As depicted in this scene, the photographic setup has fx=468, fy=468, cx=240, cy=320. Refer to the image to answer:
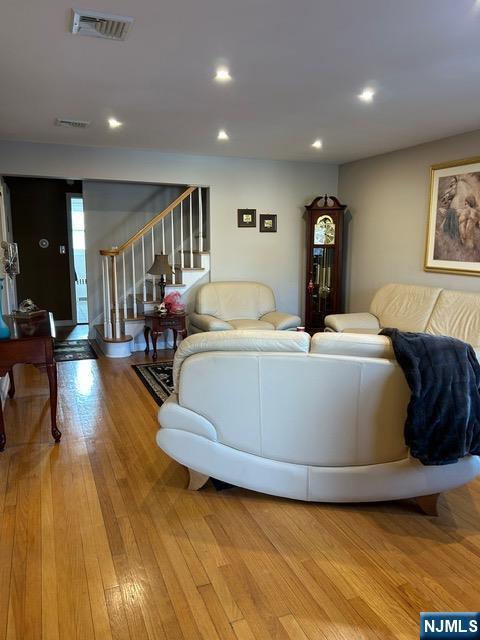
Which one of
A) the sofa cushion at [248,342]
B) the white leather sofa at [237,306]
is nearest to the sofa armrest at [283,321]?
the white leather sofa at [237,306]

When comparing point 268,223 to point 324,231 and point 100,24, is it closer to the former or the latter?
point 324,231

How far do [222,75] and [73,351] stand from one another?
406cm

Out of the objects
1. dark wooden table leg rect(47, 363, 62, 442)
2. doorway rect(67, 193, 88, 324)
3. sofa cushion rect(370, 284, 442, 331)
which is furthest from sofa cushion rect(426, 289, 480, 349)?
doorway rect(67, 193, 88, 324)

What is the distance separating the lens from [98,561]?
80.5 inches

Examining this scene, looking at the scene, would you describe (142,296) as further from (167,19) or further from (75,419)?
(167,19)

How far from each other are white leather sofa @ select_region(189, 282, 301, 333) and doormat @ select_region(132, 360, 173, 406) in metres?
0.73

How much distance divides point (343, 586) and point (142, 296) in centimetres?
510

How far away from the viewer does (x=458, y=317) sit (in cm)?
453

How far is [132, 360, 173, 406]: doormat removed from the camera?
4.27 m

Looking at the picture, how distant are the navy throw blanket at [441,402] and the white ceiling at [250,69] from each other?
1.62 metres

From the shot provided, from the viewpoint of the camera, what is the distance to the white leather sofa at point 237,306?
18.6 ft

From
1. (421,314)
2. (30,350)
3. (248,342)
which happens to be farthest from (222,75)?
(421,314)

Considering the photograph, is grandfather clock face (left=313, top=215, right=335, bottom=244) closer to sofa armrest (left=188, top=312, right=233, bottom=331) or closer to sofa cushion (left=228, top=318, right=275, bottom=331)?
sofa cushion (left=228, top=318, right=275, bottom=331)

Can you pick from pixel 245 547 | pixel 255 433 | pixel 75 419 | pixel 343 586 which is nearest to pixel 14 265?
pixel 75 419
